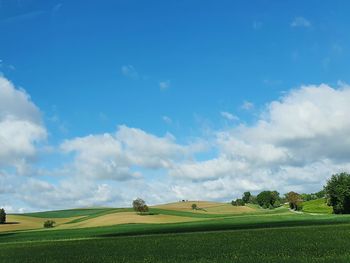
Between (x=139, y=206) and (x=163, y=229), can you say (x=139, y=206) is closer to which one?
(x=139, y=206)

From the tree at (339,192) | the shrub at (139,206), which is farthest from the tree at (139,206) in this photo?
the tree at (339,192)

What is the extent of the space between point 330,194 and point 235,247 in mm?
105017

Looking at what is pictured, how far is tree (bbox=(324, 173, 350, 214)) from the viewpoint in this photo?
129 metres

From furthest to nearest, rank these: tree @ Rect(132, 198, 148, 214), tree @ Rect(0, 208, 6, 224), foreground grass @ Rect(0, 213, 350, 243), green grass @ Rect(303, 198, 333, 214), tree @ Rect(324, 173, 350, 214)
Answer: green grass @ Rect(303, 198, 333, 214)
tree @ Rect(0, 208, 6, 224)
tree @ Rect(132, 198, 148, 214)
tree @ Rect(324, 173, 350, 214)
foreground grass @ Rect(0, 213, 350, 243)

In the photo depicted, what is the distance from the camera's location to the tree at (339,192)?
12862 cm

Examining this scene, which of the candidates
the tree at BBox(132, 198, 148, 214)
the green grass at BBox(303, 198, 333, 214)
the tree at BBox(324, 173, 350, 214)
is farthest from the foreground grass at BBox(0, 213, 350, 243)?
the green grass at BBox(303, 198, 333, 214)

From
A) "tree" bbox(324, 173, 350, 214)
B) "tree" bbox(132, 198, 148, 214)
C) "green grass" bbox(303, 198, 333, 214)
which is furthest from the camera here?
"green grass" bbox(303, 198, 333, 214)

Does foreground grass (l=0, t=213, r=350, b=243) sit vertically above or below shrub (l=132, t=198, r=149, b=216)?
below

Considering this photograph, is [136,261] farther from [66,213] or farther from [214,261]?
[66,213]

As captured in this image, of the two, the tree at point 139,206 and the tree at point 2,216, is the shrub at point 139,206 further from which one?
the tree at point 2,216

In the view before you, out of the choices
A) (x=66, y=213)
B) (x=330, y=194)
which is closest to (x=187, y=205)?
(x=66, y=213)

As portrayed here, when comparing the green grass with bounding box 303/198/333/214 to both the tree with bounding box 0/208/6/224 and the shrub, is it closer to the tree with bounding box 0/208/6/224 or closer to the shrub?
the shrub

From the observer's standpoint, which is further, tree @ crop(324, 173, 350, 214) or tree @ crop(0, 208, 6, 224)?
tree @ crop(0, 208, 6, 224)

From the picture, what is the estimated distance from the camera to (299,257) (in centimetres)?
2670
